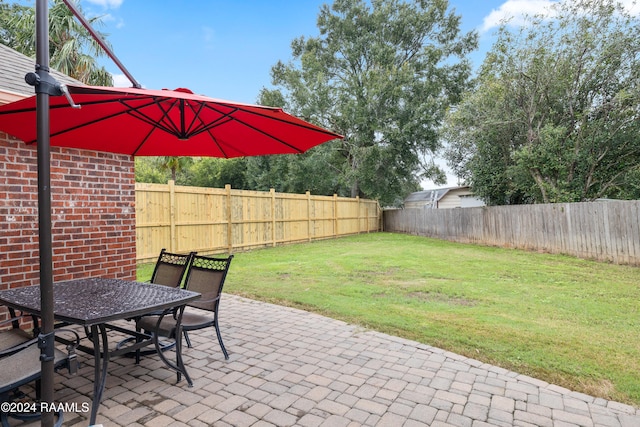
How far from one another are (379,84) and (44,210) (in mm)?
18187

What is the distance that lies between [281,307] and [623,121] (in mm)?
10942

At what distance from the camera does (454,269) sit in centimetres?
782

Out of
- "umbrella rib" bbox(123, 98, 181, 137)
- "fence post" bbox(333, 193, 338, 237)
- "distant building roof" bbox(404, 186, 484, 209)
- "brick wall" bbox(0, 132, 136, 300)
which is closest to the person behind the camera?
"umbrella rib" bbox(123, 98, 181, 137)

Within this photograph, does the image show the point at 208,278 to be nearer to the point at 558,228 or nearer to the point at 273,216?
the point at 273,216

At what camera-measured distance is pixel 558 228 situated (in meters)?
10.1

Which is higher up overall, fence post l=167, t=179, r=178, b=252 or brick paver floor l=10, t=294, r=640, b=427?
fence post l=167, t=179, r=178, b=252

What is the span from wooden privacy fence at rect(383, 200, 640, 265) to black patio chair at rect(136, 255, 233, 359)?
943cm

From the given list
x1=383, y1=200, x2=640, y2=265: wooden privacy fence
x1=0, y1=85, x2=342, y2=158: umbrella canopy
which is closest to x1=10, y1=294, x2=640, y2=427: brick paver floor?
x1=0, y1=85, x2=342, y2=158: umbrella canopy

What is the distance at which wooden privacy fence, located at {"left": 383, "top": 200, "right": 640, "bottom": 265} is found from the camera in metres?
8.43

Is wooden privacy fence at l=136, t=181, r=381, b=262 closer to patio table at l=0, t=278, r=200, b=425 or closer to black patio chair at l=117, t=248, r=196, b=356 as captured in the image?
black patio chair at l=117, t=248, r=196, b=356

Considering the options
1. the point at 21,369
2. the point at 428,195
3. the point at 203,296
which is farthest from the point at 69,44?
the point at 428,195

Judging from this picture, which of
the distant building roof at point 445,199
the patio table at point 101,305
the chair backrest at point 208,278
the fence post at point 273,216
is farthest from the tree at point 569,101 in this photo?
the patio table at point 101,305

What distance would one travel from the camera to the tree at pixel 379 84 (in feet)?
60.3

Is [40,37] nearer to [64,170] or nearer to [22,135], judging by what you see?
[22,135]
